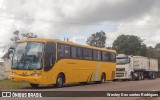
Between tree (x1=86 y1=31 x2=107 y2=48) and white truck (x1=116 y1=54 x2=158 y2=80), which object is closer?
white truck (x1=116 y1=54 x2=158 y2=80)

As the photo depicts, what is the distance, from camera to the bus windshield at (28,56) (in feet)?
75.6

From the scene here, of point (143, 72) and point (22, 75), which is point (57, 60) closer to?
point (22, 75)

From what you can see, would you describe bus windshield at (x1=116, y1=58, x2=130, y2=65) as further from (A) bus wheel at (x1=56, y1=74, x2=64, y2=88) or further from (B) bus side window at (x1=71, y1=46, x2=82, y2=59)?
(A) bus wheel at (x1=56, y1=74, x2=64, y2=88)

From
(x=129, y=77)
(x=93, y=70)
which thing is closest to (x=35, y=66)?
(x=93, y=70)

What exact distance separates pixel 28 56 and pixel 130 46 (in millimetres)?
79552

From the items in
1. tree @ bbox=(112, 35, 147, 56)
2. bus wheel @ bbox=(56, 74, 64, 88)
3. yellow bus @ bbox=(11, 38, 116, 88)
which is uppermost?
tree @ bbox=(112, 35, 147, 56)

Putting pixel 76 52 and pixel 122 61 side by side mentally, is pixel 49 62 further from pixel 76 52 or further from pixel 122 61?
pixel 122 61

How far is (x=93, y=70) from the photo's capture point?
30297 millimetres

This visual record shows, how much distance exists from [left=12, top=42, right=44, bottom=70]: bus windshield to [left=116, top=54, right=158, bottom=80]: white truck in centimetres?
1868

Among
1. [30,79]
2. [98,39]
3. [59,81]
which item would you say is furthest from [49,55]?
[98,39]

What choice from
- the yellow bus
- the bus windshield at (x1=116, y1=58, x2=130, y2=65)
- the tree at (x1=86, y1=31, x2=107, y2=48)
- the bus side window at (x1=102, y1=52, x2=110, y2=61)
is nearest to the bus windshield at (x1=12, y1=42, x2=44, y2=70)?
the yellow bus

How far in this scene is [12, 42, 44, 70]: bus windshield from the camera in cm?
2303

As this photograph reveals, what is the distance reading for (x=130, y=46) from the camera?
101m

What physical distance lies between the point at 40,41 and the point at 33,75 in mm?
2266
